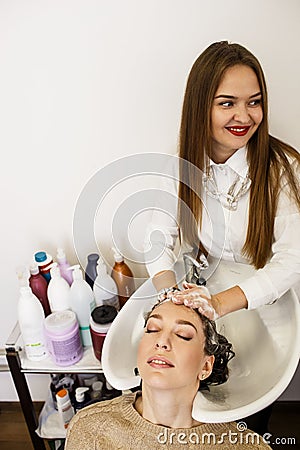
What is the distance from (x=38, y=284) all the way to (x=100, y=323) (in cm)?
26

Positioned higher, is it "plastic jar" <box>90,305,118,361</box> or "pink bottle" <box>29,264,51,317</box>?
"pink bottle" <box>29,264,51,317</box>

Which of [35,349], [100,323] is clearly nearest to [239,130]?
[100,323]

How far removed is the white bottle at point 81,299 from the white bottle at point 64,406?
9.8 inches

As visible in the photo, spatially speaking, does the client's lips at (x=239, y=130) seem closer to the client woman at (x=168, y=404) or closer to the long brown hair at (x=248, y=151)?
the long brown hair at (x=248, y=151)

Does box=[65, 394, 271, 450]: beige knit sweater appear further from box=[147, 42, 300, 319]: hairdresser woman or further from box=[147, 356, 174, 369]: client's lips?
box=[147, 42, 300, 319]: hairdresser woman

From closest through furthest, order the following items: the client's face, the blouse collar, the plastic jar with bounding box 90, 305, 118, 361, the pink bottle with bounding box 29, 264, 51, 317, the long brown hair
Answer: the client's face
the long brown hair
the blouse collar
the plastic jar with bounding box 90, 305, 118, 361
the pink bottle with bounding box 29, 264, 51, 317

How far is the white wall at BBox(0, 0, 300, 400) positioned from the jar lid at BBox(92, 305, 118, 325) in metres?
0.34

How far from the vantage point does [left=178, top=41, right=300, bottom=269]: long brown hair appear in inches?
60.9

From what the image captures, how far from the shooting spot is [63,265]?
1.95 meters

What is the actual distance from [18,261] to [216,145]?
34.7 inches

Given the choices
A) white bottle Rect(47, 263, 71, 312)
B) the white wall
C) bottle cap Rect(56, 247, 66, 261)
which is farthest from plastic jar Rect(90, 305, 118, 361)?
the white wall

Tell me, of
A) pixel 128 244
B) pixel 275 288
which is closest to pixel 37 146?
pixel 128 244

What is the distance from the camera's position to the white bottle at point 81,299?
1860 mm

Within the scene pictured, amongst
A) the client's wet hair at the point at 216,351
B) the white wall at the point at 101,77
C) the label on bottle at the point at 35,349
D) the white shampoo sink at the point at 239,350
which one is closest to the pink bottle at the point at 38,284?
the label on bottle at the point at 35,349
